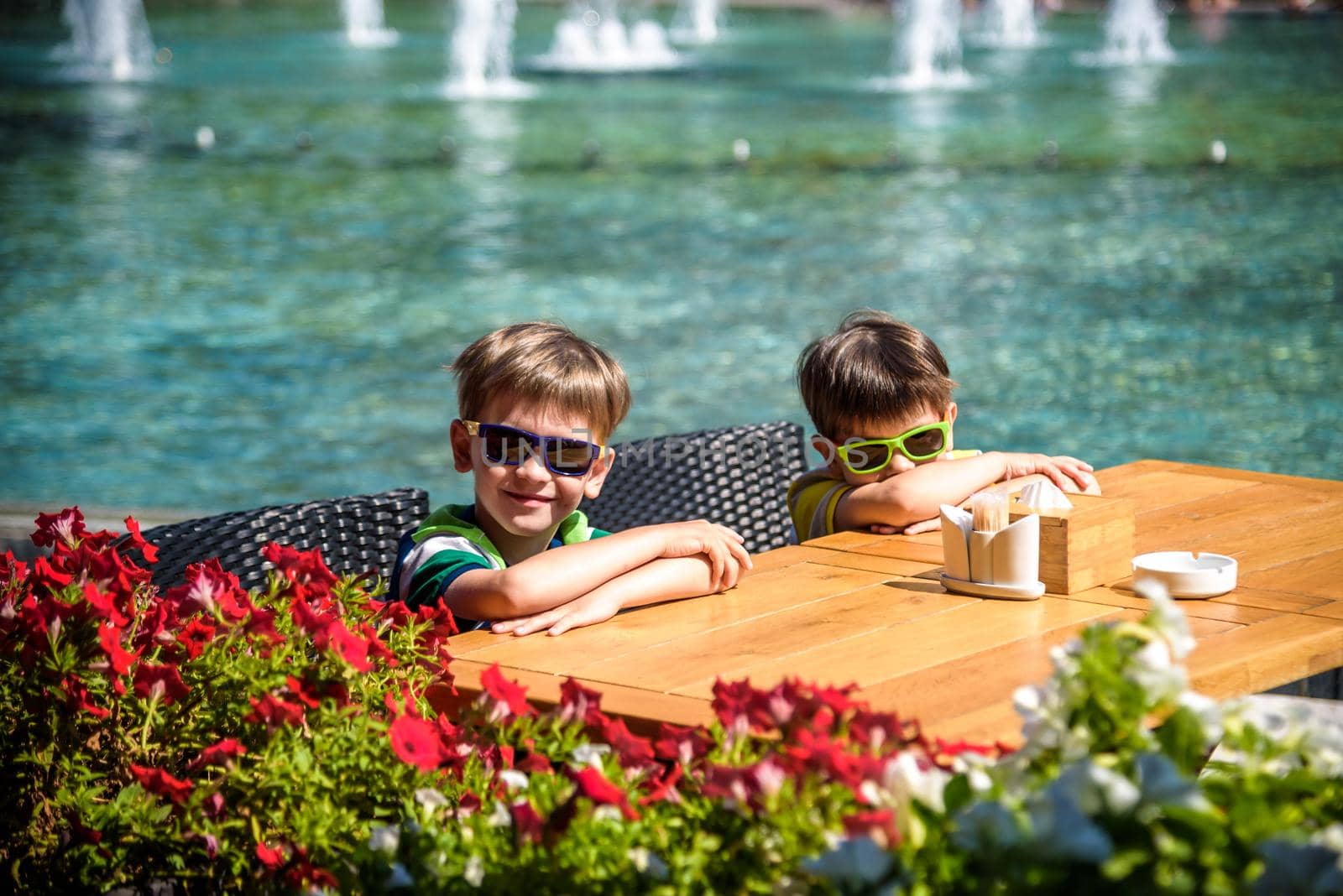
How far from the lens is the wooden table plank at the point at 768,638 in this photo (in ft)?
6.49

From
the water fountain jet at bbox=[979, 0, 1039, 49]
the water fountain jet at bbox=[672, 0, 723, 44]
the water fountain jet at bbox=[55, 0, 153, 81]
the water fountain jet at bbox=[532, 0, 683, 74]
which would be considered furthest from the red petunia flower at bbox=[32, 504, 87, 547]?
the water fountain jet at bbox=[672, 0, 723, 44]

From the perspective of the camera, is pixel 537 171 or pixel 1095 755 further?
pixel 537 171

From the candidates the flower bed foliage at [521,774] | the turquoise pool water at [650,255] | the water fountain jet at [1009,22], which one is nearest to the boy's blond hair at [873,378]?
the flower bed foliage at [521,774]

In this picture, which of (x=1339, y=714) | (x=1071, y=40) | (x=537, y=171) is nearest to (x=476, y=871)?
(x=1339, y=714)

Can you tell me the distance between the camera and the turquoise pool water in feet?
28.2

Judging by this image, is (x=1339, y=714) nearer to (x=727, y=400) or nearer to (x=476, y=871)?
(x=476, y=871)

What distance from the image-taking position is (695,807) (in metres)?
1.50

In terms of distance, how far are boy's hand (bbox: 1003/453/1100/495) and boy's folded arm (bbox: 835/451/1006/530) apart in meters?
0.05

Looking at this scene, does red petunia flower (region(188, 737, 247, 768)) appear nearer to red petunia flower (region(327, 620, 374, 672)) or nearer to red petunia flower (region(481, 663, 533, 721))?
red petunia flower (region(327, 620, 374, 672))

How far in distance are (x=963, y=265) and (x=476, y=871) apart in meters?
11.2

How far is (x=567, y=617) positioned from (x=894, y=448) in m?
0.84

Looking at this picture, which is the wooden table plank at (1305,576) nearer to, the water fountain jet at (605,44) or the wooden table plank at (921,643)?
the wooden table plank at (921,643)

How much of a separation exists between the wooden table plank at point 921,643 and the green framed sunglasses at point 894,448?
0.59 meters

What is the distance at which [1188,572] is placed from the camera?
2230 mm
